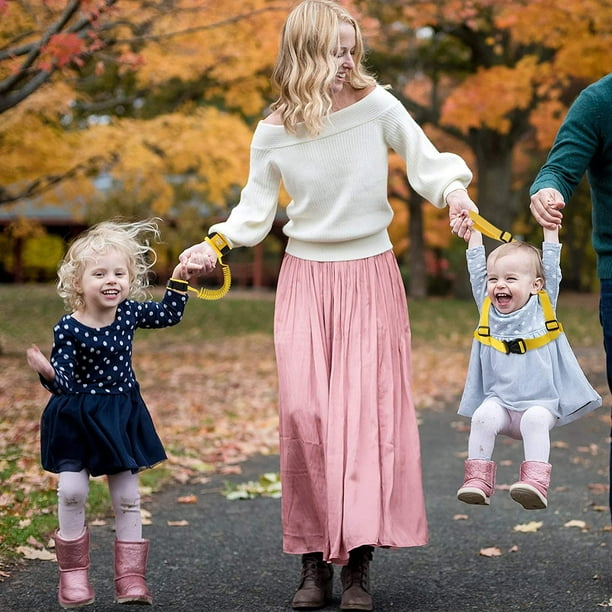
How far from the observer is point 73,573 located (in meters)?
3.53

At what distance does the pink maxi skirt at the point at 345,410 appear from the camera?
376cm

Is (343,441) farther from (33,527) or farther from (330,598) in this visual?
(33,527)

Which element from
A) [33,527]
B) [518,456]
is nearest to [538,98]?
[518,456]

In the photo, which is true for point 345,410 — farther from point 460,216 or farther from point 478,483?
point 460,216

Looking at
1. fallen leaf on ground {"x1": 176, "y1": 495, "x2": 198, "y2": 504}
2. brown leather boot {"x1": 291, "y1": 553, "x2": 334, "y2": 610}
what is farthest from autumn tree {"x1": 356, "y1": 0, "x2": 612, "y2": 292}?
brown leather boot {"x1": 291, "y1": 553, "x2": 334, "y2": 610}

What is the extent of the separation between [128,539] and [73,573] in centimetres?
22

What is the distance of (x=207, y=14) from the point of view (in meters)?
11.1

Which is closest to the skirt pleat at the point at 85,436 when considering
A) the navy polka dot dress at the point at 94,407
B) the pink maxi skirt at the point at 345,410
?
the navy polka dot dress at the point at 94,407

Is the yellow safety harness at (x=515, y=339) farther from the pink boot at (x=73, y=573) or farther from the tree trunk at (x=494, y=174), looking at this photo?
the tree trunk at (x=494, y=174)

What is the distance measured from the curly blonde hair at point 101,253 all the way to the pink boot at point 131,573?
2.85 feet

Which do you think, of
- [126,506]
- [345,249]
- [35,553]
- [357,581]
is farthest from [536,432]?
[35,553]

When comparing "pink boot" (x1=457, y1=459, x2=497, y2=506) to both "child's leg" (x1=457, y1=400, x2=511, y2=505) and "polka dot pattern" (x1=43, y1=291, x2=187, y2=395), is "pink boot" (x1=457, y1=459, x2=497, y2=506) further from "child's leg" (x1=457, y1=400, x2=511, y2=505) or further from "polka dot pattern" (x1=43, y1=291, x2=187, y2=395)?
"polka dot pattern" (x1=43, y1=291, x2=187, y2=395)

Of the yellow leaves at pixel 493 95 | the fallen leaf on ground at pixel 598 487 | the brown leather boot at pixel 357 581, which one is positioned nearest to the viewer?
the brown leather boot at pixel 357 581

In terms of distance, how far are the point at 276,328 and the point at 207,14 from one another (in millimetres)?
7957
